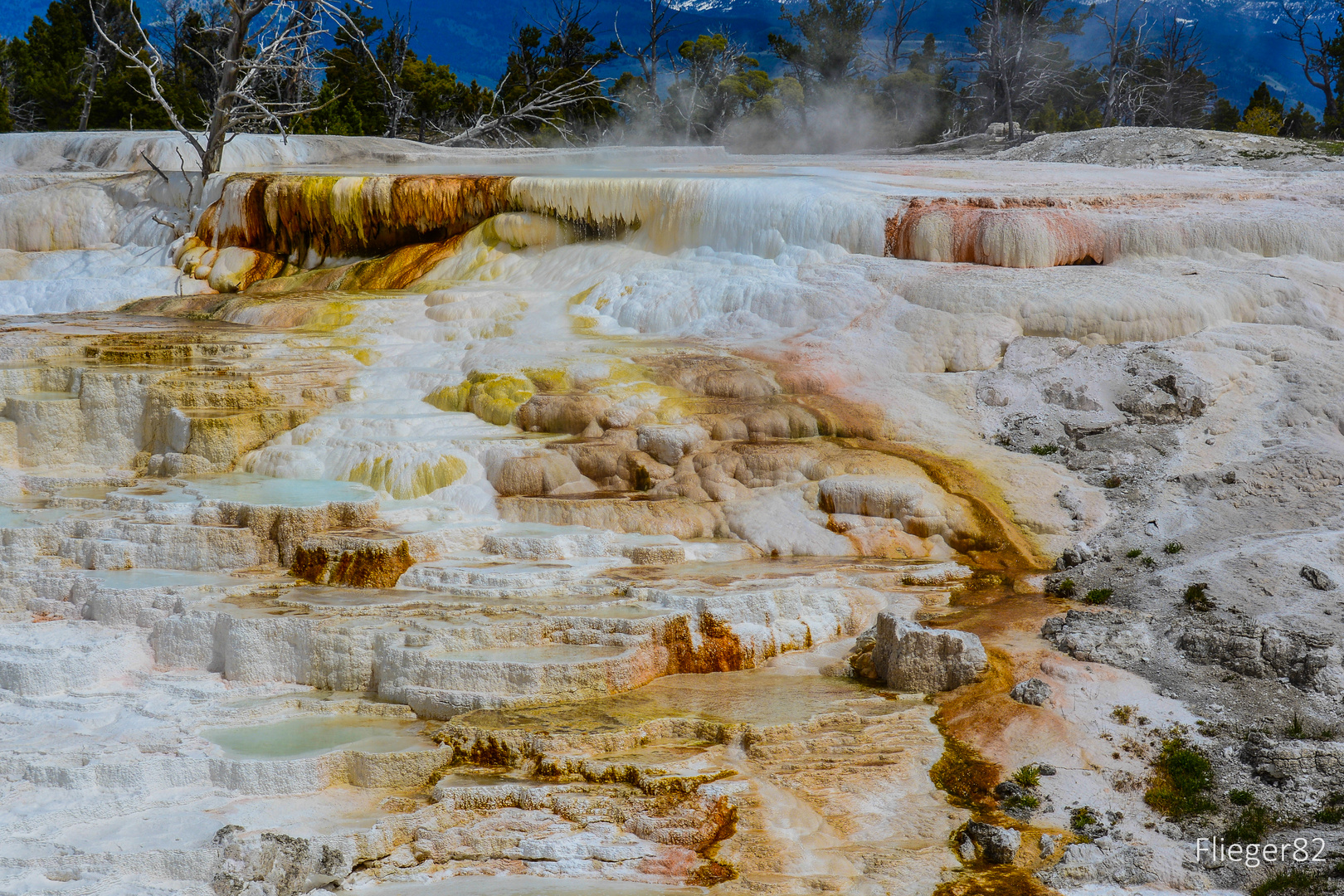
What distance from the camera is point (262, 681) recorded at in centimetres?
489

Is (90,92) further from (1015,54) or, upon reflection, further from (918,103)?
(918,103)

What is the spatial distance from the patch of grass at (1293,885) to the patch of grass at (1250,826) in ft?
0.58

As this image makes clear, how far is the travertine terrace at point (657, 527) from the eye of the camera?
13.0ft

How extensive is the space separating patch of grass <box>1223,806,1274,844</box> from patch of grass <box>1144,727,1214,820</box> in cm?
11

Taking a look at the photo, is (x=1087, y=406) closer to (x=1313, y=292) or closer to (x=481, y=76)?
(x=1313, y=292)

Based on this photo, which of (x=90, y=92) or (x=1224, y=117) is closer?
(x=90, y=92)

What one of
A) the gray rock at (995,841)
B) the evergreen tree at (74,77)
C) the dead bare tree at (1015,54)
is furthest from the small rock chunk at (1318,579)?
the evergreen tree at (74,77)

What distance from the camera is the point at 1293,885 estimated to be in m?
3.69

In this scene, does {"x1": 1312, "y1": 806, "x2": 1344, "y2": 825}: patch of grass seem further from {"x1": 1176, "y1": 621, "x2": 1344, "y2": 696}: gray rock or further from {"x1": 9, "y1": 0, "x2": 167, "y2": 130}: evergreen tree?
{"x1": 9, "y1": 0, "x2": 167, "y2": 130}: evergreen tree

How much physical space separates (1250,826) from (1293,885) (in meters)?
0.27

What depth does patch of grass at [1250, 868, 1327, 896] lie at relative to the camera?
12.0ft

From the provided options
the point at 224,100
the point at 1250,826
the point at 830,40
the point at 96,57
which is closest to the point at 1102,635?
the point at 1250,826

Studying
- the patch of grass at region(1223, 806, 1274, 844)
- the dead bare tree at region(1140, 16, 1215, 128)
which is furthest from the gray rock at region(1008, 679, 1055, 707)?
the dead bare tree at region(1140, 16, 1215, 128)

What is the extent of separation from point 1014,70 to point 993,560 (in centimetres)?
1778
